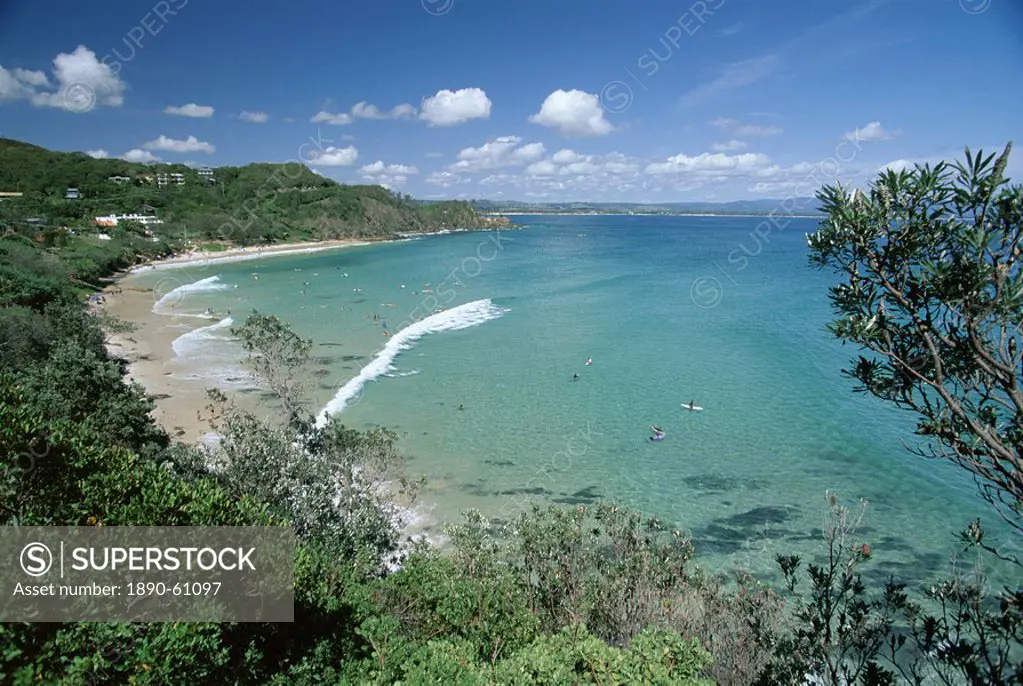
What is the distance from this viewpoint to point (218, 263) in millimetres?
110125

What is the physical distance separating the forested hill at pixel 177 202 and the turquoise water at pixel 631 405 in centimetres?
5848

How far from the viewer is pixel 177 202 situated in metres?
148

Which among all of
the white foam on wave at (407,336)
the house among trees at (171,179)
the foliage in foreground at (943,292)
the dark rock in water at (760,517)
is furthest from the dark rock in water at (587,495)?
the house among trees at (171,179)

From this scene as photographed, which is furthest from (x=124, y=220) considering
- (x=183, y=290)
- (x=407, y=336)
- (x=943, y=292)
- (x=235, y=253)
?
(x=943, y=292)

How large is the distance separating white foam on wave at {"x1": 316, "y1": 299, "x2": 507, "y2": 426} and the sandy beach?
19.2 feet

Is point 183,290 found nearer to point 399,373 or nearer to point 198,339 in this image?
point 198,339

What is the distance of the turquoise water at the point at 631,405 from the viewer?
23.8m

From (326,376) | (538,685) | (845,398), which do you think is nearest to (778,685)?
(538,685)

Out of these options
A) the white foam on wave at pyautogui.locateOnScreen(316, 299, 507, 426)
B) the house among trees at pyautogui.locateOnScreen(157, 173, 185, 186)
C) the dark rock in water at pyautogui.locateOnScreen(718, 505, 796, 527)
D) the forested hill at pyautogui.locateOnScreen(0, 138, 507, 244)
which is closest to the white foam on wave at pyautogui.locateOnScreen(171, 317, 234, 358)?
the white foam on wave at pyautogui.locateOnScreen(316, 299, 507, 426)

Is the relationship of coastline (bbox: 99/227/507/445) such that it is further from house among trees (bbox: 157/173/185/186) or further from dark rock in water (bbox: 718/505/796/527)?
house among trees (bbox: 157/173/185/186)

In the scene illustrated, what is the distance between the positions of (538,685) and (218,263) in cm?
11925

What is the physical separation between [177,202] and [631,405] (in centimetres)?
15374

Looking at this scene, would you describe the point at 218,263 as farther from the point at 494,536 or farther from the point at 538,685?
the point at 538,685

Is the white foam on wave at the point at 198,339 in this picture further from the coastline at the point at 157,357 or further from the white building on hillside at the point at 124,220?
the white building on hillside at the point at 124,220
